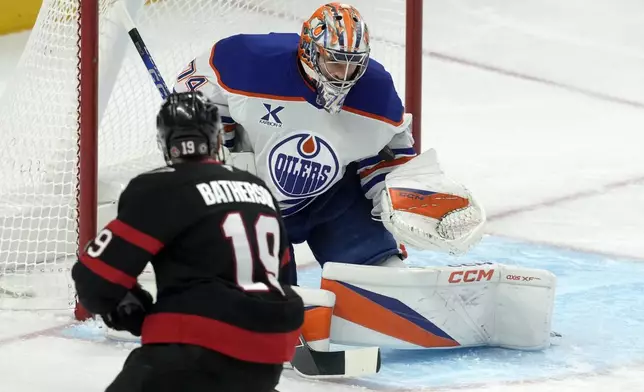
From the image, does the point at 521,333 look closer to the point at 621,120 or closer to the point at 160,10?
the point at 160,10

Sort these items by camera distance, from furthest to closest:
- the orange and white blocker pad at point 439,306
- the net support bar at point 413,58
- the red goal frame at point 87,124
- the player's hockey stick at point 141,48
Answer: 1. the net support bar at point 413,58
2. the player's hockey stick at point 141,48
3. the red goal frame at point 87,124
4. the orange and white blocker pad at point 439,306

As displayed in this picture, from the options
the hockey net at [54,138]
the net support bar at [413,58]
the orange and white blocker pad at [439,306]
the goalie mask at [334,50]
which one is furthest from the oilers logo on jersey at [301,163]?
the net support bar at [413,58]

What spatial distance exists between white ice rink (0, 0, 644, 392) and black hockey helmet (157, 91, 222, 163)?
32.4 inches

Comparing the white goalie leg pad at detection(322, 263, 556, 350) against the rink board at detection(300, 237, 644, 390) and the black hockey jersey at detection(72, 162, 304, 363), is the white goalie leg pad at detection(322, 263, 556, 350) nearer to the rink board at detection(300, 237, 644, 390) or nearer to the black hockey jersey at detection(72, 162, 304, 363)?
the rink board at detection(300, 237, 644, 390)

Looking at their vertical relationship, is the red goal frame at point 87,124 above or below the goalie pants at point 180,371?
above

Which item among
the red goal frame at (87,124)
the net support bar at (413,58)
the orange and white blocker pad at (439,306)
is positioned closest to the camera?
the orange and white blocker pad at (439,306)

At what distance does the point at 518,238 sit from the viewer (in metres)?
3.81

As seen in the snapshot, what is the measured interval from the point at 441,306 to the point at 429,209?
0.72 ft

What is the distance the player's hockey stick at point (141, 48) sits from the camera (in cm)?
314

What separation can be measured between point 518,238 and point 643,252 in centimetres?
38

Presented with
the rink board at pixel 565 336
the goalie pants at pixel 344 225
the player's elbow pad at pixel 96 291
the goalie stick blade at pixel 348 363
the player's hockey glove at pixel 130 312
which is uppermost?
the player's elbow pad at pixel 96 291

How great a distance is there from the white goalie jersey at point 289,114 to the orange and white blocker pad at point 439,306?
246mm

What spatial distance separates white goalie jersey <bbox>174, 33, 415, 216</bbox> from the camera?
8.93 ft

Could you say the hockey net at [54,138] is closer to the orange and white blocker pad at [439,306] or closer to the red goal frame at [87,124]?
the red goal frame at [87,124]
